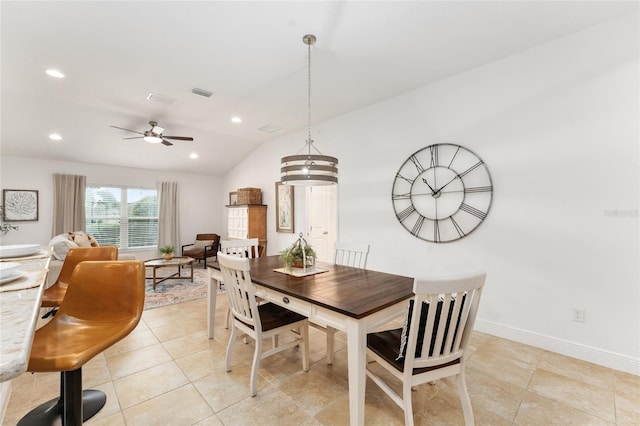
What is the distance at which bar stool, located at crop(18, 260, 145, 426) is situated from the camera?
1410 mm

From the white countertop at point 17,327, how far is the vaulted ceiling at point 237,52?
7.54 feet

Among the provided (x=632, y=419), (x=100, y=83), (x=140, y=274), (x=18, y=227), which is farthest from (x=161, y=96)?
(x=632, y=419)

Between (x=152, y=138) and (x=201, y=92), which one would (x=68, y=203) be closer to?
(x=152, y=138)

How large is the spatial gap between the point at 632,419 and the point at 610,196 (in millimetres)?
1655

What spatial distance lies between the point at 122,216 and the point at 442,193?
7159 mm

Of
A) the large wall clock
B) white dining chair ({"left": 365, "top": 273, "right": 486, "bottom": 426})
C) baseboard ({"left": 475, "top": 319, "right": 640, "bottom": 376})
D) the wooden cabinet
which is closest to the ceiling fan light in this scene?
the wooden cabinet

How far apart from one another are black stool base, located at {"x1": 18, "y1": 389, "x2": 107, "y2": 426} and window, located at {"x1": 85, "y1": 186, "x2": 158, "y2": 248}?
5738mm

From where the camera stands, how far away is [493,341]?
113 inches

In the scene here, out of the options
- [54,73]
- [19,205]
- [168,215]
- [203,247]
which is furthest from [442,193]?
[19,205]

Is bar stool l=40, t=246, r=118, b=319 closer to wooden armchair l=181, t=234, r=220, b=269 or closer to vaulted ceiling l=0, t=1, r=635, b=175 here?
vaulted ceiling l=0, t=1, r=635, b=175

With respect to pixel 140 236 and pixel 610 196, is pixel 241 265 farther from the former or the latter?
pixel 140 236

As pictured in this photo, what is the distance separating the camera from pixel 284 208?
228 inches

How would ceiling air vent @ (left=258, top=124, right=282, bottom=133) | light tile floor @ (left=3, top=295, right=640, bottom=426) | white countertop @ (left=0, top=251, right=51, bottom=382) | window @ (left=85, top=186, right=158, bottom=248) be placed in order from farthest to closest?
window @ (left=85, top=186, right=158, bottom=248) < ceiling air vent @ (left=258, top=124, right=282, bottom=133) < light tile floor @ (left=3, top=295, right=640, bottom=426) < white countertop @ (left=0, top=251, right=51, bottom=382)

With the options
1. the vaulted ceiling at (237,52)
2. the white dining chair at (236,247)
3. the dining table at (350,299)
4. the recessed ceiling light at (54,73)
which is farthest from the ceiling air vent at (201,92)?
the dining table at (350,299)
